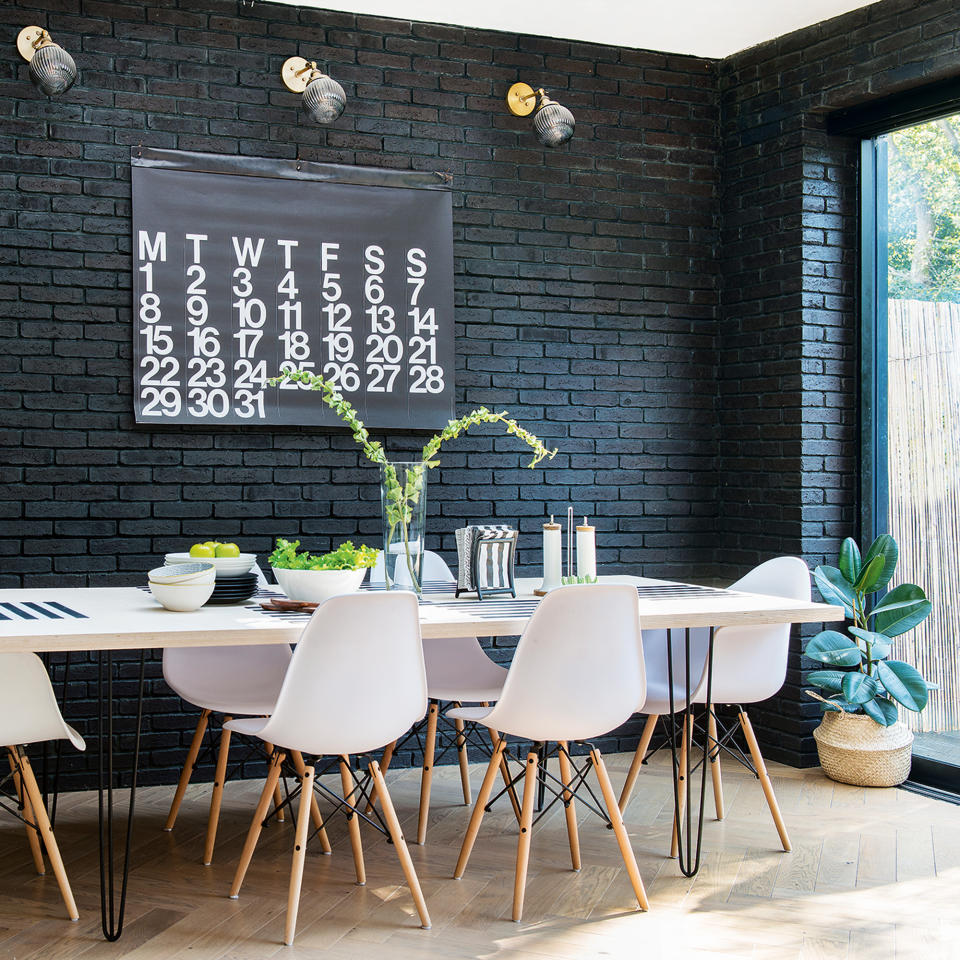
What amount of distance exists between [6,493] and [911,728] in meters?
3.57

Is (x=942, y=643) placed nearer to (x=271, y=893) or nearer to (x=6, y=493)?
(x=271, y=893)

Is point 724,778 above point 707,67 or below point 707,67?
below

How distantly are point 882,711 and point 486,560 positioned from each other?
70.3 inches

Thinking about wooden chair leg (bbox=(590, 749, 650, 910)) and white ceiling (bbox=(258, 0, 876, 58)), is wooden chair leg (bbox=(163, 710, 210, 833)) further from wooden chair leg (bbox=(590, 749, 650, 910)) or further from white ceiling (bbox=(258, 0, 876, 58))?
white ceiling (bbox=(258, 0, 876, 58))

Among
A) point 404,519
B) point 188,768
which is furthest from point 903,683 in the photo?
point 188,768

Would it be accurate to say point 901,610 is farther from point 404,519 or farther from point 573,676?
point 404,519

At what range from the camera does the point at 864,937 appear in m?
2.88

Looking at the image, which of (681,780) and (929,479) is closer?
(681,780)

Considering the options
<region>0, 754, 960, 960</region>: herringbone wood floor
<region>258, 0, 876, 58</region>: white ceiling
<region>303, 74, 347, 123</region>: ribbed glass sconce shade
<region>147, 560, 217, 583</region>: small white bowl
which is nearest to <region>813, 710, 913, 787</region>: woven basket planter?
<region>0, 754, 960, 960</region>: herringbone wood floor

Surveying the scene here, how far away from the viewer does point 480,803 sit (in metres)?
3.08

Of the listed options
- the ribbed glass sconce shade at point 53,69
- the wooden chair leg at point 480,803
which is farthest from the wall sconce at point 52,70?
the wooden chair leg at point 480,803

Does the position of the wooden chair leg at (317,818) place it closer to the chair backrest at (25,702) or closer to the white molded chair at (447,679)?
the white molded chair at (447,679)

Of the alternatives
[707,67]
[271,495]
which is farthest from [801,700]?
[707,67]

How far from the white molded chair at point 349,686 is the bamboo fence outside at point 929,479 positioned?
2379mm
